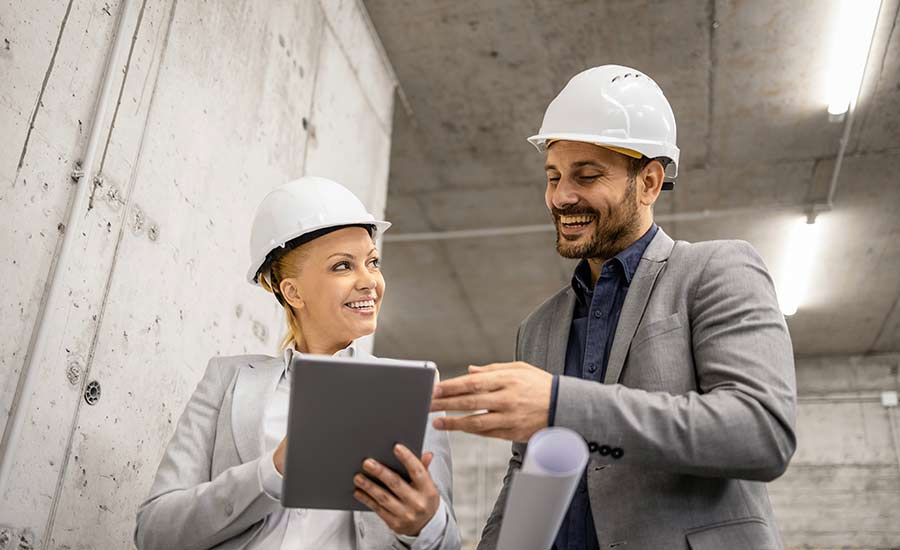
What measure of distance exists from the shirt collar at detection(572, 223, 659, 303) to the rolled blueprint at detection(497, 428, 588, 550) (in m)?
0.91

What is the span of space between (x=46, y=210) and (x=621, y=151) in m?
1.71

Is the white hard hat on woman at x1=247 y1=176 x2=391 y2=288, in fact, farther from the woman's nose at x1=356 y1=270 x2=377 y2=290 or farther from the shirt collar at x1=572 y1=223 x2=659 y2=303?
the shirt collar at x1=572 y1=223 x2=659 y2=303

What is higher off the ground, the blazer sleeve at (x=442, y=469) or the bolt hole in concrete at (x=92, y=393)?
the bolt hole in concrete at (x=92, y=393)

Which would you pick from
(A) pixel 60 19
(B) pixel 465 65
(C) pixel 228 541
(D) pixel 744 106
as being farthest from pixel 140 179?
(D) pixel 744 106

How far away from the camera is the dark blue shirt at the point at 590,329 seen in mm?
2002

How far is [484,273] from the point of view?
31.0 ft

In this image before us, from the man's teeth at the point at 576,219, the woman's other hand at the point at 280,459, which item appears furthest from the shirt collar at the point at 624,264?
the woman's other hand at the point at 280,459

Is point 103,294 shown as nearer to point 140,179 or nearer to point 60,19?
point 140,179

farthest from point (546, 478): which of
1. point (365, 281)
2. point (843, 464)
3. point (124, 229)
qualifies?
point (843, 464)

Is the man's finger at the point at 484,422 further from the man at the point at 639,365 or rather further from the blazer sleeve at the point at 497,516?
the blazer sleeve at the point at 497,516

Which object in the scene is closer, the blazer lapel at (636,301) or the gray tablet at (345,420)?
→ the gray tablet at (345,420)

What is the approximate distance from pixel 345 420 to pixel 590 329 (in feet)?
2.81

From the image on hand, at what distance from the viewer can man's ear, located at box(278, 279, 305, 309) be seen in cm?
246

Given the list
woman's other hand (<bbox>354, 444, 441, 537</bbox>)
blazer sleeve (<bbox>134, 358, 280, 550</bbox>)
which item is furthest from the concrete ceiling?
woman's other hand (<bbox>354, 444, 441, 537</bbox>)
